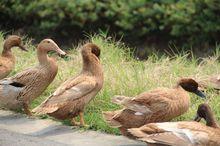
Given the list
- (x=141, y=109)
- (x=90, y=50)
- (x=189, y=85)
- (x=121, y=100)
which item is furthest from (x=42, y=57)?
(x=189, y=85)

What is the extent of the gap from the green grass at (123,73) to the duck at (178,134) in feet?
2.81

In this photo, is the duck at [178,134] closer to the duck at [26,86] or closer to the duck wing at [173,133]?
the duck wing at [173,133]

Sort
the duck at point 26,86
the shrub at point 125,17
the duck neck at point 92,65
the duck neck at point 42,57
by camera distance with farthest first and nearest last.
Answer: the shrub at point 125,17 → the duck neck at point 42,57 → the duck at point 26,86 → the duck neck at point 92,65

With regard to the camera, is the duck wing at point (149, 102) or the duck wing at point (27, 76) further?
the duck wing at point (27, 76)

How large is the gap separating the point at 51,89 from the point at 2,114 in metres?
0.81

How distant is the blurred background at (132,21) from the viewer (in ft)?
39.4

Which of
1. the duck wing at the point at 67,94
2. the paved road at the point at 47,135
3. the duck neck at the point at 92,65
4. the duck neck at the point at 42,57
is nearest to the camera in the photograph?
the paved road at the point at 47,135

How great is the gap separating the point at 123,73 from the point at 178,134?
2.39 meters

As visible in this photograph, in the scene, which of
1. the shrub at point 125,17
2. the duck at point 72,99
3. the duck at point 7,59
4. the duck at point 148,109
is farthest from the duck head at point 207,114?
the shrub at point 125,17

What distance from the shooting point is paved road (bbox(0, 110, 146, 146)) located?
722 centimetres

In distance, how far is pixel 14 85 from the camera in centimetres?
838

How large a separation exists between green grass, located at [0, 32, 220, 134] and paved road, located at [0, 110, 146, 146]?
203 millimetres

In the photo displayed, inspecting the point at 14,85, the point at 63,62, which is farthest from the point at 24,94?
the point at 63,62

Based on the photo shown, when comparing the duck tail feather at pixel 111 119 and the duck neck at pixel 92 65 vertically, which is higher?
the duck neck at pixel 92 65
